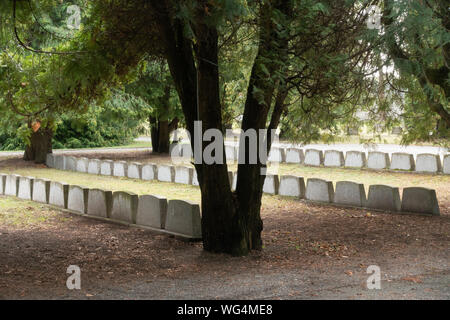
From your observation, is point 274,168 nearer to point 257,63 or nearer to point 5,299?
point 257,63

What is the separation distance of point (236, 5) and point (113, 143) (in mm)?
35275

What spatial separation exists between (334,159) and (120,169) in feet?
26.6

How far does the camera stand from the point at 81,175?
20.6 meters

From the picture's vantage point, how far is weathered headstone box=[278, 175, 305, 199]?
1488 centimetres

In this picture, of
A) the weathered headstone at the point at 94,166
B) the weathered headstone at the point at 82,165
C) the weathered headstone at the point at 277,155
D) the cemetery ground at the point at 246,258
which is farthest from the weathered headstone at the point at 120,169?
the weathered headstone at the point at 277,155

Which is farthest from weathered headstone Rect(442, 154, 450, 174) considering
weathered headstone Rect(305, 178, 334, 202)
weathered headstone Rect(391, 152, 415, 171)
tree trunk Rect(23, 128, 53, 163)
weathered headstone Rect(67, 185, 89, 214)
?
tree trunk Rect(23, 128, 53, 163)

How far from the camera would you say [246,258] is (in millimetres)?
9117

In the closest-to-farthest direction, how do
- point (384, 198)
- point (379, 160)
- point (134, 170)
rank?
point (384, 198) < point (134, 170) < point (379, 160)

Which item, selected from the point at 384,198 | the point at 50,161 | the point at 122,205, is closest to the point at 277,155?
the point at 50,161

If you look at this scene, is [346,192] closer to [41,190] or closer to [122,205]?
[122,205]

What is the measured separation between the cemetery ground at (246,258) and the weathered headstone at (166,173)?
197 inches

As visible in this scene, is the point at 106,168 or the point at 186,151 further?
the point at 186,151

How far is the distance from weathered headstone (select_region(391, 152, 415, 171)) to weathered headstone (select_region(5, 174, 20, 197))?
12.6 meters

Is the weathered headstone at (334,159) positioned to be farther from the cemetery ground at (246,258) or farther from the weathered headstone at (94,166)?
the weathered headstone at (94,166)
